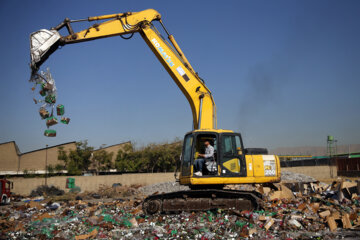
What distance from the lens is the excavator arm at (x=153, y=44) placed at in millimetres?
9372

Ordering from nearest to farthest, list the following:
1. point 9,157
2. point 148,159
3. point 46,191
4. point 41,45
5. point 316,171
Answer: point 41,45 → point 46,191 → point 316,171 → point 9,157 → point 148,159

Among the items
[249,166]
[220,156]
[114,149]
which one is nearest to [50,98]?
[220,156]

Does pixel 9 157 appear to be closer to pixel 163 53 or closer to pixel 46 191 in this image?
pixel 46 191

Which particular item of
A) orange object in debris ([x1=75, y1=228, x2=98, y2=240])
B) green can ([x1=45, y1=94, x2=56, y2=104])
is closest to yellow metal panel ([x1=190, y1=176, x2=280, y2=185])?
orange object in debris ([x1=75, y1=228, x2=98, y2=240])

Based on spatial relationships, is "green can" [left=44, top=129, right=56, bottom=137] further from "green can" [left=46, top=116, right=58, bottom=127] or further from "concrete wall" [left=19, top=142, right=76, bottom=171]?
"concrete wall" [left=19, top=142, right=76, bottom=171]

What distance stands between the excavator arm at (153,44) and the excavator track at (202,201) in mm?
2002

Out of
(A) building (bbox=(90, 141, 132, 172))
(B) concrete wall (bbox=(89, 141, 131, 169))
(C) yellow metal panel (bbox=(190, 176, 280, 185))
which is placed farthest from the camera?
(B) concrete wall (bbox=(89, 141, 131, 169))

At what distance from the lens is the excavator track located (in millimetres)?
8234

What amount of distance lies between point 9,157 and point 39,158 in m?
2.33

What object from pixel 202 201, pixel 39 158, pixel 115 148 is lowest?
pixel 202 201

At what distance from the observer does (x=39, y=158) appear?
28.7 m

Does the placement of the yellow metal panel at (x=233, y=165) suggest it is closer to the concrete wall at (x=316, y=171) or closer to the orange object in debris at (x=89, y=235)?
the orange object in debris at (x=89, y=235)

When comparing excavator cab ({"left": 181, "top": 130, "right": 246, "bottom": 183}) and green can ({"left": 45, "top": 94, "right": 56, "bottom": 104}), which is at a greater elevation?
green can ({"left": 45, "top": 94, "right": 56, "bottom": 104})

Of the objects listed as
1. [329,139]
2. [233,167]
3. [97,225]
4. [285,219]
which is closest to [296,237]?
[285,219]
